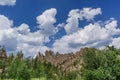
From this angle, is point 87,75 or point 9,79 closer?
point 87,75

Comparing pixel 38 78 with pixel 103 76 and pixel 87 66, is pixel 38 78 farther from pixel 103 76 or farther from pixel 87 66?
pixel 103 76

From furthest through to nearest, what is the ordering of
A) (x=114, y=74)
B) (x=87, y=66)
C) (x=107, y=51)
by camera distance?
(x=87, y=66) → (x=107, y=51) → (x=114, y=74)

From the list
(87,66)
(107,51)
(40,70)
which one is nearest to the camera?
(107,51)

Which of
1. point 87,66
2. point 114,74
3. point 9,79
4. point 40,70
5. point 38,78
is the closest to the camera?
point 114,74

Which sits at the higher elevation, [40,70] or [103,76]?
[40,70]

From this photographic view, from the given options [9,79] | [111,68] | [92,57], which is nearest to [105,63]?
[111,68]

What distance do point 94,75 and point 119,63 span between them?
7.84 metres

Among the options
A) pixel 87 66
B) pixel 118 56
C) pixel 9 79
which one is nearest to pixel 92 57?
pixel 87 66

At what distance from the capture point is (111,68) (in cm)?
7788

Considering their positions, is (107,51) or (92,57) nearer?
(107,51)

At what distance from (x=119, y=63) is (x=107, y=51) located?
622cm

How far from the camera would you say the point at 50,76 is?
154 meters

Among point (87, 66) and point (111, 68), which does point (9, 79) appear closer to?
point (87, 66)

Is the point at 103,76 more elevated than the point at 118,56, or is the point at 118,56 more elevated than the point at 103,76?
the point at 118,56
